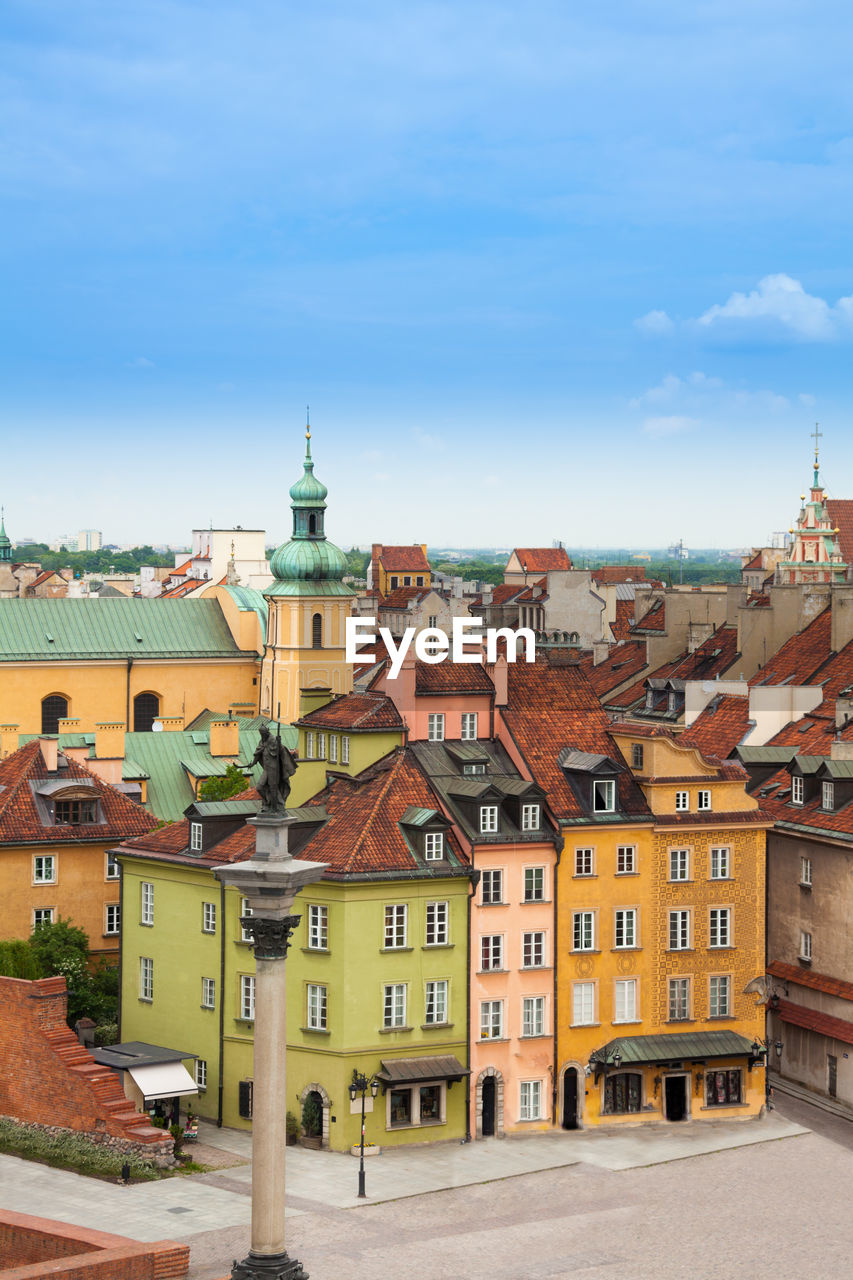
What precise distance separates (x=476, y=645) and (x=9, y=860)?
806 inches

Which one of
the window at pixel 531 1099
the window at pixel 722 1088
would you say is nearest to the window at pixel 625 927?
the window at pixel 722 1088

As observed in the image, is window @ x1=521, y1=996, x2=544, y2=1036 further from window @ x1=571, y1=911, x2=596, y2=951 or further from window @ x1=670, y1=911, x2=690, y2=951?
window @ x1=670, y1=911, x2=690, y2=951

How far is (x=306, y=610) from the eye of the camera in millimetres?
140000

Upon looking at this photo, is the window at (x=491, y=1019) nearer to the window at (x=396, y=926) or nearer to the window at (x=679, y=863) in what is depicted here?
the window at (x=396, y=926)

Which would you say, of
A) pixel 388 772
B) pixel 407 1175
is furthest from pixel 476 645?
pixel 407 1175

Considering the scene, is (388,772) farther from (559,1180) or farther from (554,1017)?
(559,1180)

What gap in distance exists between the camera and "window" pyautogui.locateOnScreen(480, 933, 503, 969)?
71562 mm

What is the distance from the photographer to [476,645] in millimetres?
81125

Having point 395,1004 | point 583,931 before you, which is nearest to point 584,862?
point 583,931

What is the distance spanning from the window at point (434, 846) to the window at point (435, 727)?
5.87 m

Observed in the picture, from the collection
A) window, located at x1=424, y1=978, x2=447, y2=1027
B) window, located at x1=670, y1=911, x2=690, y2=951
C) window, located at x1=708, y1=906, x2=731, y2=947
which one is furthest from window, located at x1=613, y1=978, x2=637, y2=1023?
window, located at x1=424, y1=978, x2=447, y2=1027

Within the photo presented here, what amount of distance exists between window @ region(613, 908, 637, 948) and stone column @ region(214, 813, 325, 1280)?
29.4 m

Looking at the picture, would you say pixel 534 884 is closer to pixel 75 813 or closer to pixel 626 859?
pixel 626 859

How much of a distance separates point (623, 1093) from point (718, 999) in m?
5.03
